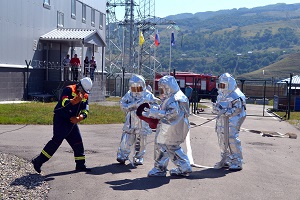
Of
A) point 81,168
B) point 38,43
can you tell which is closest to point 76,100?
point 81,168

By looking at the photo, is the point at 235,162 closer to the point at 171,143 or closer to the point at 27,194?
the point at 171,143

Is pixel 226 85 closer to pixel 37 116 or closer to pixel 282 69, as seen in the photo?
pixel 37 116

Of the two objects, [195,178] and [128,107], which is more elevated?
[128,107]

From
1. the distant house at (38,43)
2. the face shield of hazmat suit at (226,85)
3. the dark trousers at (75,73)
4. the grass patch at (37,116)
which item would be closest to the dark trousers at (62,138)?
the face shield of hazmat suit at (226,85)

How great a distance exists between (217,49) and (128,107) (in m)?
175

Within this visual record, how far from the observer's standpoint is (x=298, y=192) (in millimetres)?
8875

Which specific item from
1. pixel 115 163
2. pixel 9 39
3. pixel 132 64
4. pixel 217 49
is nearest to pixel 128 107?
pixel 115 163

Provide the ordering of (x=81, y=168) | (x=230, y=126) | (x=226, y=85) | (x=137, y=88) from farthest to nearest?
1. (x=226, y=85)
2. (x=230, y=126)
3. (x=137, y=88)
4. (x=81, y=168)

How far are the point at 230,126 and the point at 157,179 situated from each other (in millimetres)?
2336

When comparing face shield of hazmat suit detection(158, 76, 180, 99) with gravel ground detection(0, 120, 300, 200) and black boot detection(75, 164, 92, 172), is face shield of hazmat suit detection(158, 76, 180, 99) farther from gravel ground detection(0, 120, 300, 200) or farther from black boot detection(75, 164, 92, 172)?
gravel ground detection(0, 120, 300, 200)

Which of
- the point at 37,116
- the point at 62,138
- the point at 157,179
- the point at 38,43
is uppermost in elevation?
the point at 38,43

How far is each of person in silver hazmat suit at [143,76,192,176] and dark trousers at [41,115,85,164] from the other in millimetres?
1337

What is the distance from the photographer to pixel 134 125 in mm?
10906

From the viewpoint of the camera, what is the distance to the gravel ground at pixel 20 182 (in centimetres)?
780
